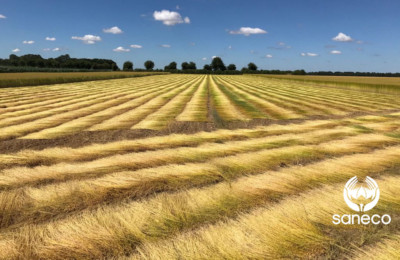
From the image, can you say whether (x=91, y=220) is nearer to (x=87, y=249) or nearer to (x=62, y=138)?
(x=87, y=249)

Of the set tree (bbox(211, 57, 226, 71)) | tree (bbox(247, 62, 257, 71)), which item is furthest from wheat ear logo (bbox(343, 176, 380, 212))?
tree (bbox(211, 57, 226, 71))

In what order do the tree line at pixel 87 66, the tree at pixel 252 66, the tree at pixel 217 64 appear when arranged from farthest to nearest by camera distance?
the tree at pixel 217 64
the tree at pixel 252 66
the tree line at pixel 87 66

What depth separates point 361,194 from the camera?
176 inches

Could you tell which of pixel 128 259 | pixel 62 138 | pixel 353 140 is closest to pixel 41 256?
pixel 128 259

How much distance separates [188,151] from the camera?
22.1 ft

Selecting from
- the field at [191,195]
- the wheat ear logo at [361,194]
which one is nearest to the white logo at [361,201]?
the wheat ear logo at [361,194]

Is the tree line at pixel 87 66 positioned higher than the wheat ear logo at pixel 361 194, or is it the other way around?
the tree line at pixel 87 66

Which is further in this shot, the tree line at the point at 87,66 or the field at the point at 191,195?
the tree line at the point at 87,66

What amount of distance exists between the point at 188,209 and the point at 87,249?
1462 millimetres

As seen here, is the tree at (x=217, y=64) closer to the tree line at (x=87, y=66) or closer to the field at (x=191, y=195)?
the tree line at (x=87, y=66)

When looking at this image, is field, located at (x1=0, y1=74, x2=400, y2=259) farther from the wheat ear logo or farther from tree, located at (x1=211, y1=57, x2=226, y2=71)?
tree, located at (x1=211, y1=57, x2=226, y2=71)

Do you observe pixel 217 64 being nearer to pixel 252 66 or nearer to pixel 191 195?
pixel 252 66

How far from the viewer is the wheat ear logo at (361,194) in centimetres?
401

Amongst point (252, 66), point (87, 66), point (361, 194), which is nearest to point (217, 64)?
point (252, 66)
